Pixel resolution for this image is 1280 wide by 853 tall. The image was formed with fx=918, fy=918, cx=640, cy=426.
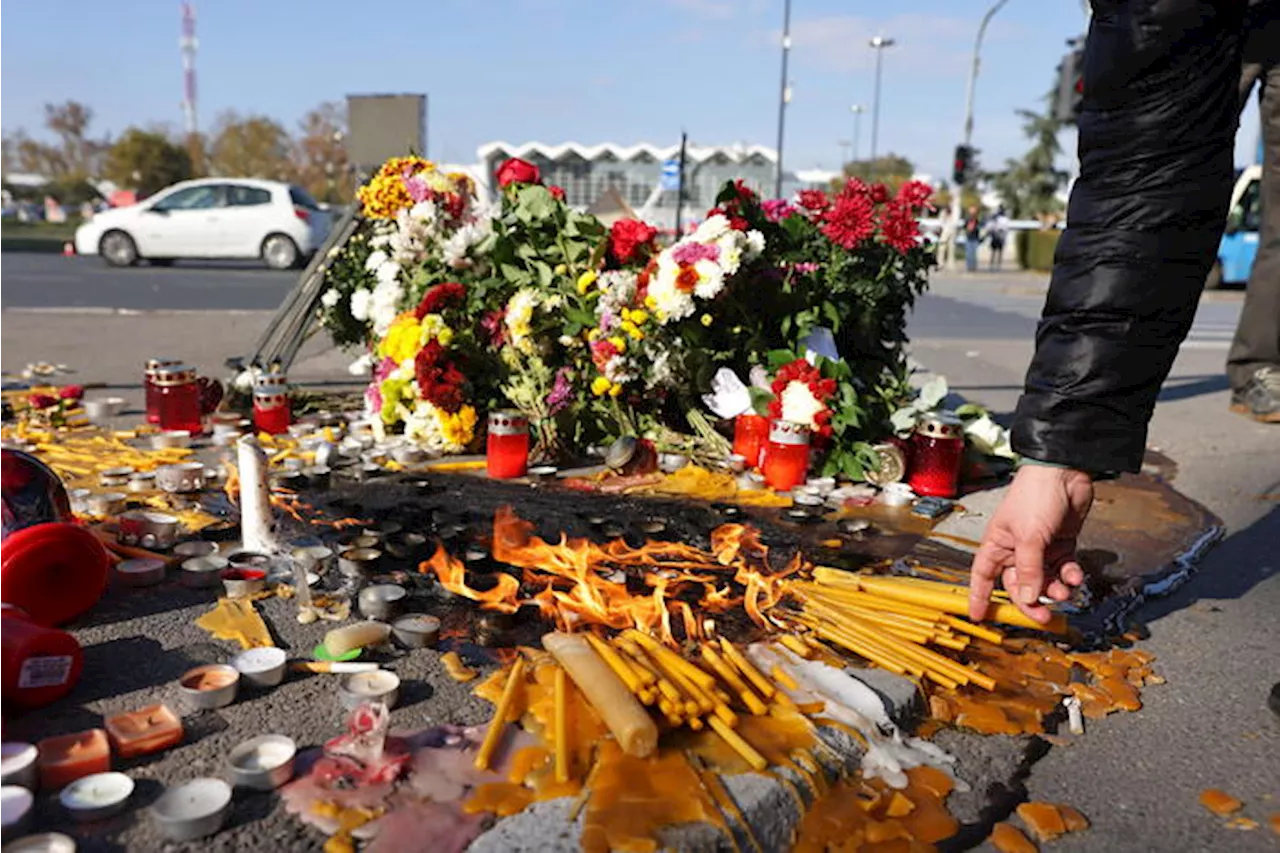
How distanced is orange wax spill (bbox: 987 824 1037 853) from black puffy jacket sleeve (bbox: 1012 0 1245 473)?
74 centimetres

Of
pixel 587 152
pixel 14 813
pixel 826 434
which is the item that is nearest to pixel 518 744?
pixel 14 813

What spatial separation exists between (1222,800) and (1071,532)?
72 cm

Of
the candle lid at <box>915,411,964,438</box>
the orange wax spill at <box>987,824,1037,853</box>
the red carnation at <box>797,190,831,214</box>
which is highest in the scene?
the red carnation at <box>797,190,831,214</box>

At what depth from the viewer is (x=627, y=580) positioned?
2896 millimetres

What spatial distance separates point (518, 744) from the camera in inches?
76.4

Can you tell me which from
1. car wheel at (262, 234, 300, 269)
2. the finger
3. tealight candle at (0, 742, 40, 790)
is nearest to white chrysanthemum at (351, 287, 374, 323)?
tealight candle at (0, 742, 40, 790)

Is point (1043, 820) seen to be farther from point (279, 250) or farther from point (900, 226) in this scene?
point (279, 250)

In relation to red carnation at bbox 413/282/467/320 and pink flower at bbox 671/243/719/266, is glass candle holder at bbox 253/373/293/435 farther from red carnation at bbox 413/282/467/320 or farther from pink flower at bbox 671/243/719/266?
pink flower at bbox 671/243/719/266

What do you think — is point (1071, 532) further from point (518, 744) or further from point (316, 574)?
point (316, 574)

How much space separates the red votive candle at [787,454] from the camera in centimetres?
411

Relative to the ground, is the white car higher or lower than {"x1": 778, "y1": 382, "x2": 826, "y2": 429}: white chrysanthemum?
higher

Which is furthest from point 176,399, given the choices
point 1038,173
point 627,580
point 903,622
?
point 1038,173

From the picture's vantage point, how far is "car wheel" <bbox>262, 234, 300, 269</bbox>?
18188 mm

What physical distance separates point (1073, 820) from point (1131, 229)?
117 cm
